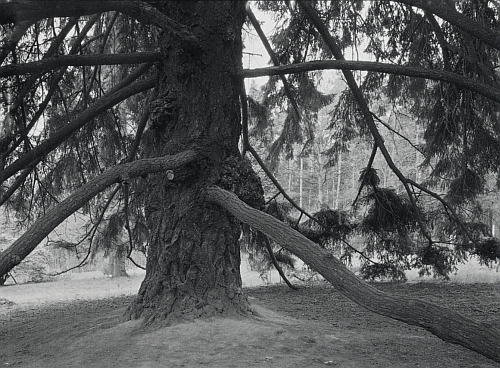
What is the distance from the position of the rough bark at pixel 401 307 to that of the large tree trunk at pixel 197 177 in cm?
158

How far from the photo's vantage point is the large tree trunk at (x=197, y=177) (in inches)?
189

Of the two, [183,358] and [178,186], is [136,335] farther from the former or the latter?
[178,186]

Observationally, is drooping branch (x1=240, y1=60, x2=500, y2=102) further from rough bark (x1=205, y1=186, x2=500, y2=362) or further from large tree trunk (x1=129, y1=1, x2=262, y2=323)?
rough bark (x1=205, y1=186, x2=500, y2=362)

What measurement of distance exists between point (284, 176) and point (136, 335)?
1043 inches

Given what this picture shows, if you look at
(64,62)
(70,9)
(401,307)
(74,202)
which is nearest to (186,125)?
(64,62)

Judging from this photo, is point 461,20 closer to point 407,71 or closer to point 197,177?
point 407,71

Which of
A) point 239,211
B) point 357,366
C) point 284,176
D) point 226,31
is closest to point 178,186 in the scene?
point 239,211

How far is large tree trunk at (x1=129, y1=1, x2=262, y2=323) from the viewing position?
15.7ft

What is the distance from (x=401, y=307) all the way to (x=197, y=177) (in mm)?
2657

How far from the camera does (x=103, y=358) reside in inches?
156

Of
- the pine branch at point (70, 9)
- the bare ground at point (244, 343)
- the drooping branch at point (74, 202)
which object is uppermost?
the pine branch at point (70, 9)

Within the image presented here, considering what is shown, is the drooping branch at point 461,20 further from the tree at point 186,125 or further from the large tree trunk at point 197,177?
the large tree trunk at point 197,177

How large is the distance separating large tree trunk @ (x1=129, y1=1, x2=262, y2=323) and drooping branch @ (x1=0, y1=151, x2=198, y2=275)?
352 mm

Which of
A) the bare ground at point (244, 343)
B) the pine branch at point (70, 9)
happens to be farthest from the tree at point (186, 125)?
the bare ground at point (244, 343)
